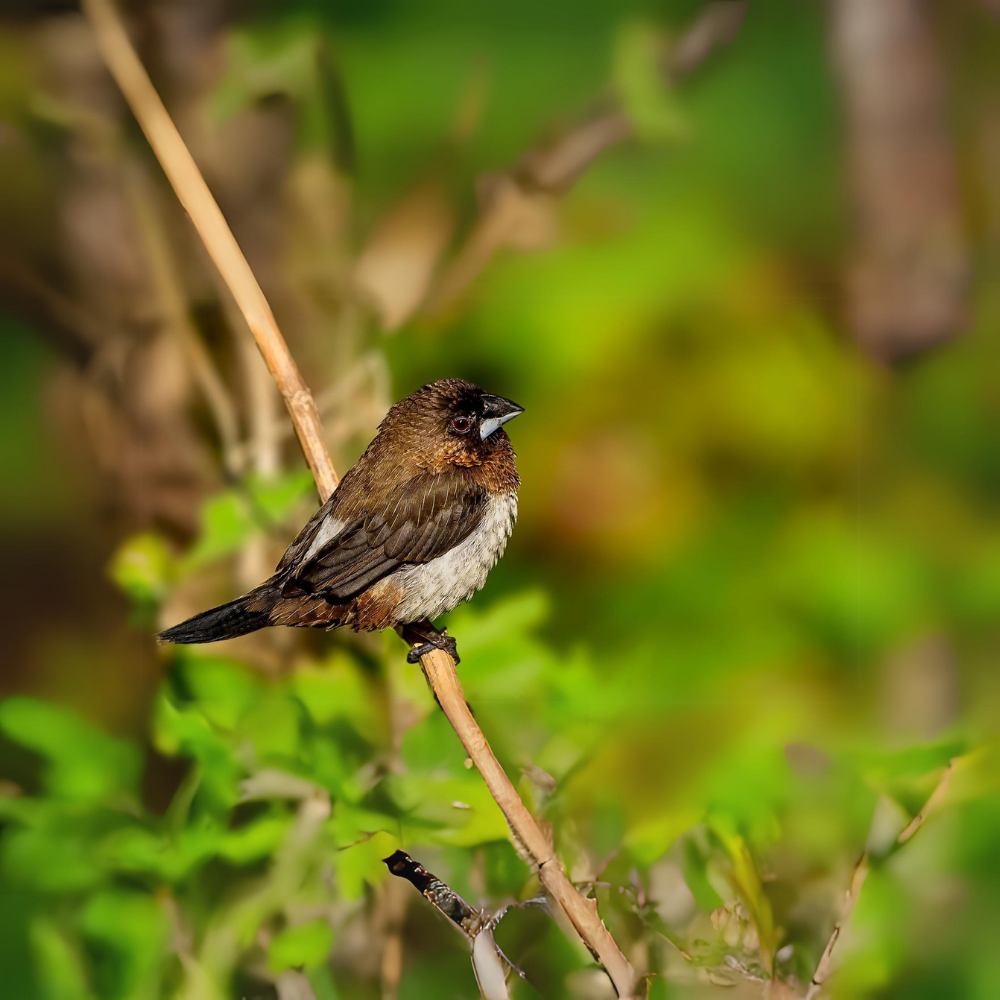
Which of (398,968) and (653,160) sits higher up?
(653,160)

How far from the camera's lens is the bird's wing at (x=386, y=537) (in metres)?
2.09

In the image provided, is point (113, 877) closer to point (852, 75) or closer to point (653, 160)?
point (653, 160)

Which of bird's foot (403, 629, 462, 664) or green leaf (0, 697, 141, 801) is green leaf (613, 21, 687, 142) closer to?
bird's foot (403, 629, 462, 664)

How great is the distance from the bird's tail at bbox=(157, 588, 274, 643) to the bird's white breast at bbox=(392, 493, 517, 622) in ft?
0.84

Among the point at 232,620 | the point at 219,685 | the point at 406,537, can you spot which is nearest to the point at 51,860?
the point at 219,685

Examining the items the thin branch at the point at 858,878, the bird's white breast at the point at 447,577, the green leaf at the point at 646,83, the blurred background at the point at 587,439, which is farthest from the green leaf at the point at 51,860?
the green leaf at the point at 646,83

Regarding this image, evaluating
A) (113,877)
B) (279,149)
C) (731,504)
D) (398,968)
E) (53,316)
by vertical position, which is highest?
(279,149)

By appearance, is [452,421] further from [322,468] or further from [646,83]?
[646,83]

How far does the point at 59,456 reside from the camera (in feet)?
7.96

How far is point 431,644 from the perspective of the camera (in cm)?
217

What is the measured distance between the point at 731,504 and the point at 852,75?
0.93 meters

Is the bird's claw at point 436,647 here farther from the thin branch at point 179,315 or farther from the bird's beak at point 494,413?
the thin branch at point 179,315

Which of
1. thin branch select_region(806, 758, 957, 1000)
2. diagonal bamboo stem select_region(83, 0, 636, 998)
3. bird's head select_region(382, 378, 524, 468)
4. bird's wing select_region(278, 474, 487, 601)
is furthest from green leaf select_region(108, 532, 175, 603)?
thin branch select_region(806, 758, 957, 1000)

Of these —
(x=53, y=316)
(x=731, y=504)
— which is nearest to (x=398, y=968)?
(x=731, y=504)
